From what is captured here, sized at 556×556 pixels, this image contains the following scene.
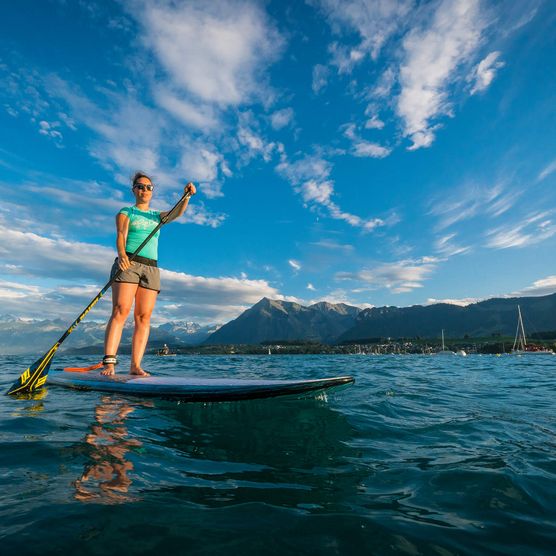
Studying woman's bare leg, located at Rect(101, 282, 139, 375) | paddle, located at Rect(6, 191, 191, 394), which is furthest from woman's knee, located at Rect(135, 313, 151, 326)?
paddle, located at Rect(6, 191, 191, 394)

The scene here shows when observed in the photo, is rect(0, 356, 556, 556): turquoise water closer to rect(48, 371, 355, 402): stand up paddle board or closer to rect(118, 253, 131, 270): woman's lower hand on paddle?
rect(48, 371, 355, 402): stand up paddle board

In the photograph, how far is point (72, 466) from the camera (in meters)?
3.54

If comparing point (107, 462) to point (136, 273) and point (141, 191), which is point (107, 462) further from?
point (141, 191)

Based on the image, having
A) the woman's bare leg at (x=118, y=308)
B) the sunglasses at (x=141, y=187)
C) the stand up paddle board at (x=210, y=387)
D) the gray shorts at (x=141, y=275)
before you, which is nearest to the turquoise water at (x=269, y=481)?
the stand up paddle board at (x=210, y=387)

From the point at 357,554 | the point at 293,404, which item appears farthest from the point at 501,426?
the point at 357,554

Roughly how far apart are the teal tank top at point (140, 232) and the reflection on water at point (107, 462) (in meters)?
3.90

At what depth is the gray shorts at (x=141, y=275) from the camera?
7934mm

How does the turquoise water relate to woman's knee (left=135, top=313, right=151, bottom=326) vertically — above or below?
below

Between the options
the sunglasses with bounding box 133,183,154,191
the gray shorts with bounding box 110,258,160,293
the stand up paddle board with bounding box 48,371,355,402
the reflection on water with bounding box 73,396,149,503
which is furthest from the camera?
the sunglasses with bounding box 133,183,154,191

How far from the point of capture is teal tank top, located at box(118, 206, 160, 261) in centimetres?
828

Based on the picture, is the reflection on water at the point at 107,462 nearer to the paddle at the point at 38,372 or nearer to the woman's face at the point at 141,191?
the paddle at the point at 38,372

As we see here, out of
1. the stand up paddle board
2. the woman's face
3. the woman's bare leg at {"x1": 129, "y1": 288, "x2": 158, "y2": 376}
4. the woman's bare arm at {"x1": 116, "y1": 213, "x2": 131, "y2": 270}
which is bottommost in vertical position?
the stand up paddle board

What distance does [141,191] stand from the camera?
8555mm

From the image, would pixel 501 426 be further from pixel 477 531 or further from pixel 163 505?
pixel 163 505
